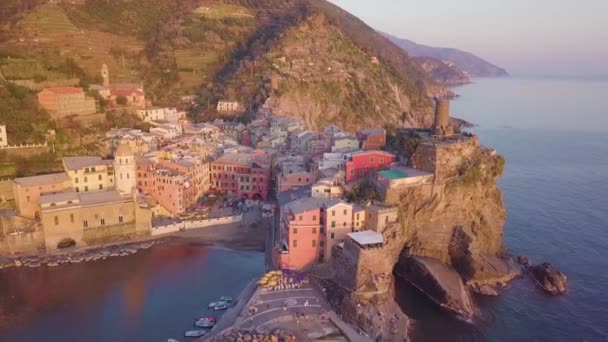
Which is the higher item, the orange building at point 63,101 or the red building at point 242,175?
the orange building at point 63,101

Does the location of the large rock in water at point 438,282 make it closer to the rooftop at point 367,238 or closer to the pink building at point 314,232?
the rooftop at point 367,238

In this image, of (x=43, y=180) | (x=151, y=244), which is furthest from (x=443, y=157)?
(x=43, y=180)

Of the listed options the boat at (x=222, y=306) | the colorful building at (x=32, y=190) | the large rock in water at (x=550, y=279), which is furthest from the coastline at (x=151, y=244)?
the large rock in water at (x=550, y=279)

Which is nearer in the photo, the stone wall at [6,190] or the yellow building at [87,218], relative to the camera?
the yellow building at [87,218]

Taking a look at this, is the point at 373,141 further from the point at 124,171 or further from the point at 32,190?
the point at 32,190

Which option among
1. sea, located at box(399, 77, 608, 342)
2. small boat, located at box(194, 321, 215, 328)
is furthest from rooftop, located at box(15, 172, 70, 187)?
sea, located at box(399, 77, 608, 342)

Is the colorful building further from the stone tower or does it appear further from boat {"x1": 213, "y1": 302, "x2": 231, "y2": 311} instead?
the stone tower
